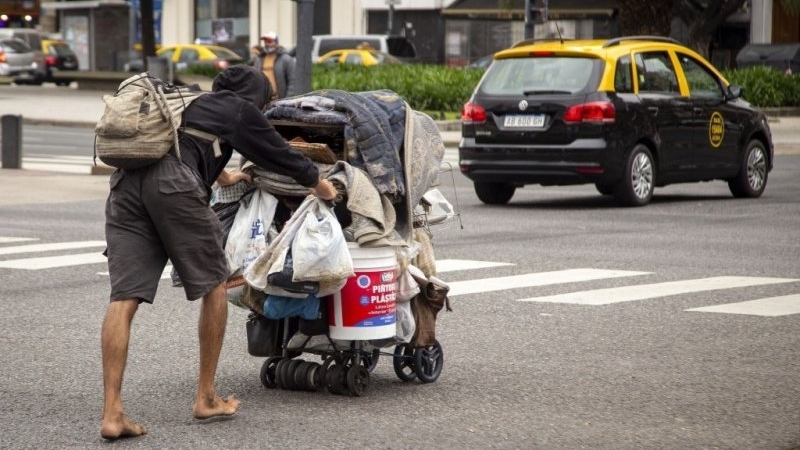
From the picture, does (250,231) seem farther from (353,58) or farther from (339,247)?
(353,58)

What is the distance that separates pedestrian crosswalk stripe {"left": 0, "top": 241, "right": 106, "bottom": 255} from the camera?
42.7 ft

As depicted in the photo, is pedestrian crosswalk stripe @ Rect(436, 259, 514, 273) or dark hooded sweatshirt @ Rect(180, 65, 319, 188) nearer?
dark hooded sweatshirt @ Rect(180, 65, 319, 188)

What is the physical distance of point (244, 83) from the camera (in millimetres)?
6738

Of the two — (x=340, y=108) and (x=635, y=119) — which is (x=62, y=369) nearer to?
(x=340, y=108)

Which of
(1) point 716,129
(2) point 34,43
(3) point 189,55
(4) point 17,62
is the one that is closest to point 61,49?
(4) point 17,62

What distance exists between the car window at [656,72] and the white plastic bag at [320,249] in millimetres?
10630

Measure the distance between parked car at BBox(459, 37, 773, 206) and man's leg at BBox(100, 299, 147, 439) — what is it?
34.3 ft

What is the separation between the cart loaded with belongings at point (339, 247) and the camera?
6910mm

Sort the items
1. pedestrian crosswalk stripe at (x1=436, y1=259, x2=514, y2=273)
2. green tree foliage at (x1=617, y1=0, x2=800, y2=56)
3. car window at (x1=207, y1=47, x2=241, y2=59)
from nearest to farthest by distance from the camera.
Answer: pedestrian crosswalk stripe at (x1=436, y1=259, x2=514, y2=273)
green tree foliage at (x1=617, y1=0, x2=800, y2=56)
car window at (x1=207, y1=47, x2=241, y2=59)

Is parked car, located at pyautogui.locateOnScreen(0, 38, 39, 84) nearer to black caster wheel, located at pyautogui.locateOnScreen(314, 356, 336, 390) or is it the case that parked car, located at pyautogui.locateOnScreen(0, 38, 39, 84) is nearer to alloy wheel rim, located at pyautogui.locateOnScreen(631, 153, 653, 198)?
alloy wheel rim, located at pyautogui.locateOnScreen(631, 153, 653, 198)

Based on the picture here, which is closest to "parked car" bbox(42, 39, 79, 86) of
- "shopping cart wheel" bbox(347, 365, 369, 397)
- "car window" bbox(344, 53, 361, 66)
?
"car window" bbox(344, 53, 361, 66)

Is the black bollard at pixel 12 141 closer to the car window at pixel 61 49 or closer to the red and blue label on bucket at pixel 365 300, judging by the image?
the red and blue label on bucket at pixel 365 300

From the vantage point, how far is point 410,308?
24.2ft

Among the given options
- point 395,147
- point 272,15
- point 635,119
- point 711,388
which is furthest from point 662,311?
point 272,15
